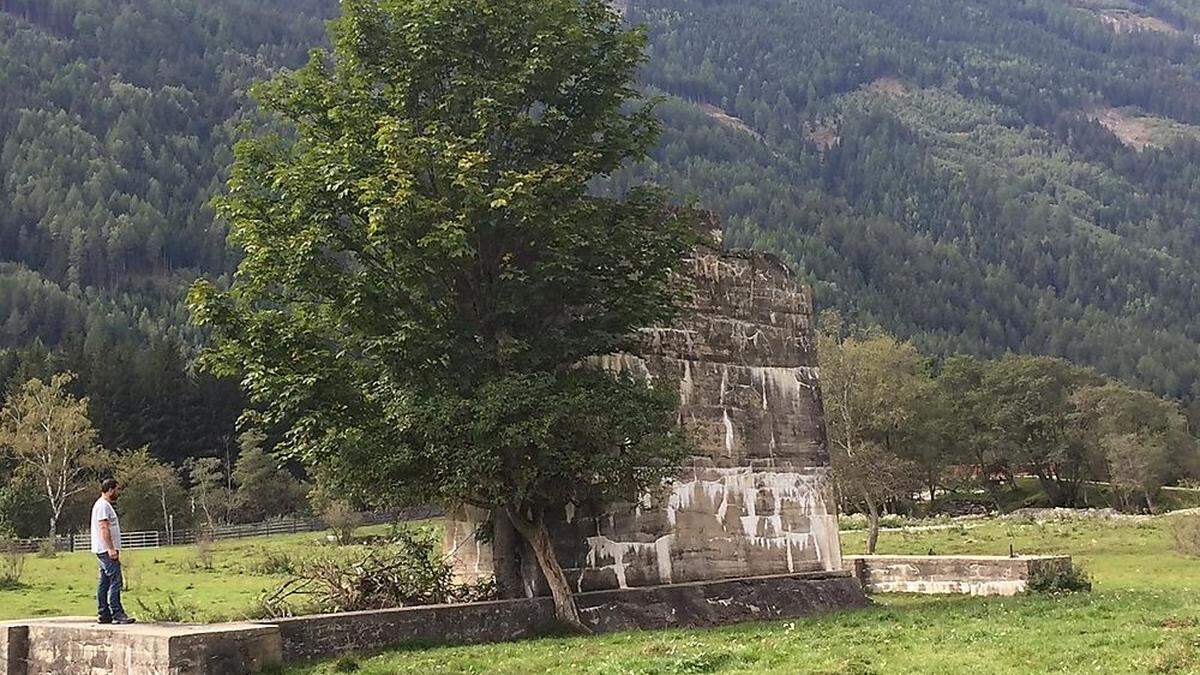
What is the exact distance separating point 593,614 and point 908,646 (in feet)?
21.1

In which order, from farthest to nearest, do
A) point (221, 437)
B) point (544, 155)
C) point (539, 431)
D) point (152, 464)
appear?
point (221, 437)
point (152, 464)
point (544, 155)
point (539, 431)

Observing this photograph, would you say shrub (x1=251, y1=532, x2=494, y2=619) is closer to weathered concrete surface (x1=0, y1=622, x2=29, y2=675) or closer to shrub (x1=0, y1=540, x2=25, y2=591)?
weathered concrete surface (x1=0, y1=622, x2=29, y2=675)

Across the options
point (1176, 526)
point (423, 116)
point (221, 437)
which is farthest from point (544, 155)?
point (221, 437)

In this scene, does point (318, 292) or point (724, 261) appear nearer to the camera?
point (318, 292)

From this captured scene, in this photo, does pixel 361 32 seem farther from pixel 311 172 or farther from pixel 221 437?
pixel 221 437

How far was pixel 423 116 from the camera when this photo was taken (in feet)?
70.5

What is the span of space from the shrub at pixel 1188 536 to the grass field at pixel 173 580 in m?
27.9

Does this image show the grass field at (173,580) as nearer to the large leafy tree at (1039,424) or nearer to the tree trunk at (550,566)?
the tree trunk at (550,566)

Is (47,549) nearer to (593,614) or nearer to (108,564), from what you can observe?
(593,614)

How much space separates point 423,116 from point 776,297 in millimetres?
9635

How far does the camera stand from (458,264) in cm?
2080

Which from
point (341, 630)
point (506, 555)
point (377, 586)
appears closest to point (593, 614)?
point (506, 555)

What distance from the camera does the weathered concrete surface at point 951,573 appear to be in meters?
28.3

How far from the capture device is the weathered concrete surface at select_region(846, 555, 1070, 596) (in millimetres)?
28312
